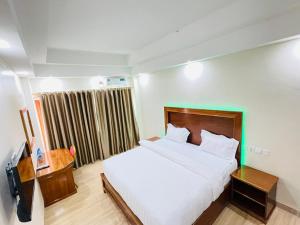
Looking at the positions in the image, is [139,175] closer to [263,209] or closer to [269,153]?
[263,209]

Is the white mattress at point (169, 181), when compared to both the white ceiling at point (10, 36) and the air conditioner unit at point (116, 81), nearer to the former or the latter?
the white ceiling at point (10, 36)

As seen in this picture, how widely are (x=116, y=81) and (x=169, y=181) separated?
3.19m

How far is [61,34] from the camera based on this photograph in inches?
91.6

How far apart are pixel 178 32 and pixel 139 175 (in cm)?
254

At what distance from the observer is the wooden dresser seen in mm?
2659

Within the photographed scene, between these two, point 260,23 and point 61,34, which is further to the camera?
point 61,34

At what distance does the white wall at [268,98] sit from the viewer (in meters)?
1.95

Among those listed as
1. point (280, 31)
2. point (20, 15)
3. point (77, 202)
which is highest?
point (20, 15)

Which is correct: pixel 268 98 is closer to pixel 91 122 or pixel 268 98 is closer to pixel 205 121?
pixel 205 121

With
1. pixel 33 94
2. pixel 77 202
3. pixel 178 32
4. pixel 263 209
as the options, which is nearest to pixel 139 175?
pixel 77 202

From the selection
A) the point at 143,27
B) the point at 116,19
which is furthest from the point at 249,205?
the point at 116,19

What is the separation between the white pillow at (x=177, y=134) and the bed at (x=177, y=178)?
12 centimetres

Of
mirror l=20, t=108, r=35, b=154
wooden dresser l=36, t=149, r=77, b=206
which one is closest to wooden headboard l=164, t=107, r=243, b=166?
wooden dresser l=36, t=149, r=77, b=206

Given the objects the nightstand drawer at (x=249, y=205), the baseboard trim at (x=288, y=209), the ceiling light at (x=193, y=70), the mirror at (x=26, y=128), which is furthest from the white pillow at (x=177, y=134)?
the mirror at (x=26, y=128)
